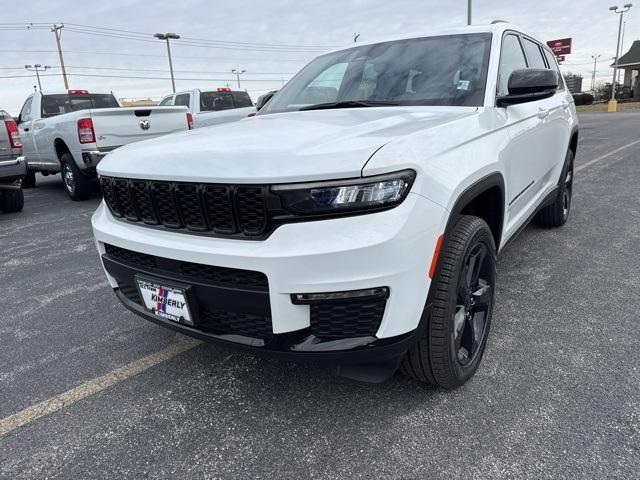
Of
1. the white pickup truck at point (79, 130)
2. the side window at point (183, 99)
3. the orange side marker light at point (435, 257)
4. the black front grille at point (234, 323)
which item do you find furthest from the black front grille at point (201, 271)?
the side window at point (183, 99)

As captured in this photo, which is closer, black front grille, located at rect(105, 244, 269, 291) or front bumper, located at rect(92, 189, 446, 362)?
front bumper, located at rect(92, 189, 446, 362)

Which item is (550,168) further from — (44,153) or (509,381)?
(44,153)

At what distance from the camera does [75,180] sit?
311 inches

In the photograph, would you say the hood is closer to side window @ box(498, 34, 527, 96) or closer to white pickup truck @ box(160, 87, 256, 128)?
side window @ box(498, 34, 527, 96)

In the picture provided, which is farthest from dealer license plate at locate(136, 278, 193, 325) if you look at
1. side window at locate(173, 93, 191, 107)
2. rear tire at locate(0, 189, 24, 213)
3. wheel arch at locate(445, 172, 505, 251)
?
side window at locate(173, 93, 191, 107)

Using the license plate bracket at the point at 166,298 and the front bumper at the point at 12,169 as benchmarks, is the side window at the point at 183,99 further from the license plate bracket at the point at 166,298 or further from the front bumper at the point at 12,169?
the license plate bracket at the point at 166,298

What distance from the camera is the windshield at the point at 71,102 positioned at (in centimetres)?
902

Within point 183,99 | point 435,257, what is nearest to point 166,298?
point 435,257

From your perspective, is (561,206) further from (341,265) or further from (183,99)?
(183,99)

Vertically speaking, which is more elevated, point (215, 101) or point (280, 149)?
point (280, 149)

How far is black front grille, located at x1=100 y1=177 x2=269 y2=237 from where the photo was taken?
186 centimetres

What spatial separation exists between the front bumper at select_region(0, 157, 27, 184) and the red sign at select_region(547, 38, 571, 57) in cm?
4400

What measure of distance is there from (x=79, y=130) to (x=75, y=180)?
39.6 inches

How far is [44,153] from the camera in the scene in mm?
8648
